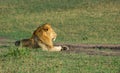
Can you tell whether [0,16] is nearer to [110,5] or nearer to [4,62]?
[110,5]

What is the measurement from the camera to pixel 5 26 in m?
23.1

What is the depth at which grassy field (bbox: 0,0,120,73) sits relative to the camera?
31.2 ft

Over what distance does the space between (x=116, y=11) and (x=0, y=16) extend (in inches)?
242

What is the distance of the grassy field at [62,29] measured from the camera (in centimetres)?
951

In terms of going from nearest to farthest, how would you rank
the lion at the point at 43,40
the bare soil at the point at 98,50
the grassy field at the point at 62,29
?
the grassy field at the point at 62,29
the bare soil at the point at 98,50
the lion at the point at 43,40

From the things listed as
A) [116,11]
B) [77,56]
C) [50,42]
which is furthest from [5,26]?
[77,56]

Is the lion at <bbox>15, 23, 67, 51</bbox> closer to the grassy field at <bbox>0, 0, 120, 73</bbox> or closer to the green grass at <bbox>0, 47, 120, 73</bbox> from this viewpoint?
the grassy field at <bbox>0, 0, 120, 73</bbox>

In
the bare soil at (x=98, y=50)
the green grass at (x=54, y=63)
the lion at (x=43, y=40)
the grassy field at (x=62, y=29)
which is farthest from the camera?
the lion at (x=43, y=40)

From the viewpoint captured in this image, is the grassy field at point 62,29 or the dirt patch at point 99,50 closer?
the grassy field at point 62,29

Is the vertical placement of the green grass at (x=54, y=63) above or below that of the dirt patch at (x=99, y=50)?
above

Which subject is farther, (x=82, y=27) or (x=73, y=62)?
(x=82, y=27)

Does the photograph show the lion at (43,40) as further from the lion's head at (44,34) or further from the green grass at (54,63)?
the green grass at (54,63)

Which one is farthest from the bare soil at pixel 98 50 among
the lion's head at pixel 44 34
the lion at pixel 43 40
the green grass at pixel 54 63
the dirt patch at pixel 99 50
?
the green grass at pixel 54 63

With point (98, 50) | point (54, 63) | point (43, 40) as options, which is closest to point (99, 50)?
→ point (98, 50)
